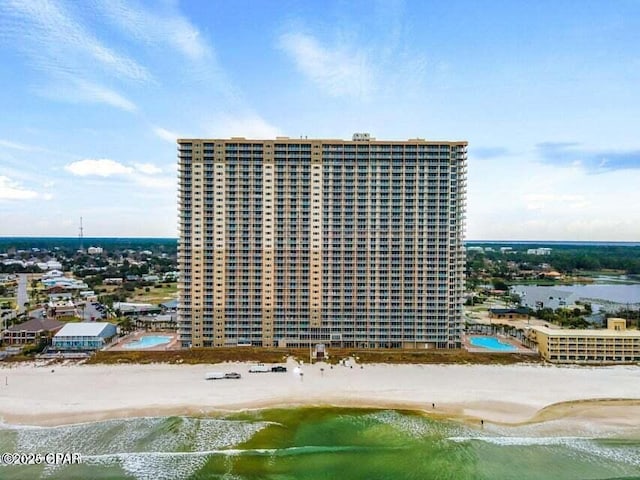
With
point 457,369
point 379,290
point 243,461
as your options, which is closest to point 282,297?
point 379,290

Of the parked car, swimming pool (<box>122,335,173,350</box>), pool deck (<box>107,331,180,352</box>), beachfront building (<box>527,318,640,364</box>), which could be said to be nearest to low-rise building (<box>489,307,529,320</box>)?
beachfront building (<box>527,318,640,364</box>)

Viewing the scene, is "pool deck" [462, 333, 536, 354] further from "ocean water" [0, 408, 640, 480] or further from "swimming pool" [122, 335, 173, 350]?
"swimming pool" [122, 335, 173, 350]

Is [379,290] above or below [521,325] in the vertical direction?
above

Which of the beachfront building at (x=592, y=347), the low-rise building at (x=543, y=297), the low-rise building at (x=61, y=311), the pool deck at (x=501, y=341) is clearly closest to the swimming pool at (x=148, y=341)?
the low-rise building at (x=61, y=311)

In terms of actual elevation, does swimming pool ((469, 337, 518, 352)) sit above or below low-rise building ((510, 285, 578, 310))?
below

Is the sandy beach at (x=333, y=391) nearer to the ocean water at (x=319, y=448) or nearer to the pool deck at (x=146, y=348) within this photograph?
the ocean water at (x=319, y=448)

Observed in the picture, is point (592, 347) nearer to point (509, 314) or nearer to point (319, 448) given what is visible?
point (509, 314)

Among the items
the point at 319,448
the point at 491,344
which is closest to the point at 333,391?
the point at 319,448

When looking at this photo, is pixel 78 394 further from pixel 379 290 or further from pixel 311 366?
pixel 379 290
